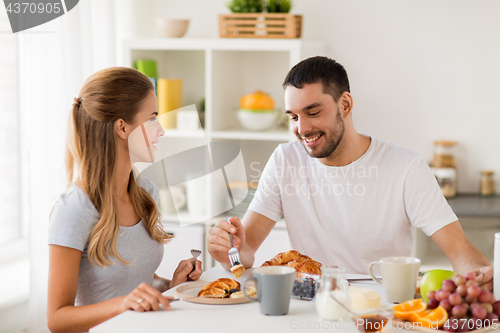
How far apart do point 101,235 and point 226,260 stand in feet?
1.05

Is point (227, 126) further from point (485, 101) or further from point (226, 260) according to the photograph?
point (226, 260)

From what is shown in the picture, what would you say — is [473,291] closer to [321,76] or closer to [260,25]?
[321,76]

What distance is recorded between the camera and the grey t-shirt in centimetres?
124

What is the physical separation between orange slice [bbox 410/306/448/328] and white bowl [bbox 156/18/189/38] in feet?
6.58

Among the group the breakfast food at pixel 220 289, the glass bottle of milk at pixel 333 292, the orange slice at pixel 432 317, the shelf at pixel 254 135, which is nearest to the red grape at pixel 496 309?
the orange slice at pixel 432 317

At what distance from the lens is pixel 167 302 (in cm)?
105

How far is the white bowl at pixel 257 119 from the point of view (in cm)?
253

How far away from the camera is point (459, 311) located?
3.07 feet

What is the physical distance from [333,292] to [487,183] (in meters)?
1.84

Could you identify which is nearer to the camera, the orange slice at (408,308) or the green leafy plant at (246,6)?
the orange slice at (408,308)

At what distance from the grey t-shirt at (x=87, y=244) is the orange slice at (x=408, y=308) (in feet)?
2.20

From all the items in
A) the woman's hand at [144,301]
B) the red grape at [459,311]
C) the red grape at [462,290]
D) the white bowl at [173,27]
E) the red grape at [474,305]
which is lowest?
the woman's hand at [144,301]

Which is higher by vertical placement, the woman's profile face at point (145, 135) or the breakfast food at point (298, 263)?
the woman's profile face at point (145, 135)

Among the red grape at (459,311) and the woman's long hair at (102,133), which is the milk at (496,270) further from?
the woman's long hair at (102,133)
